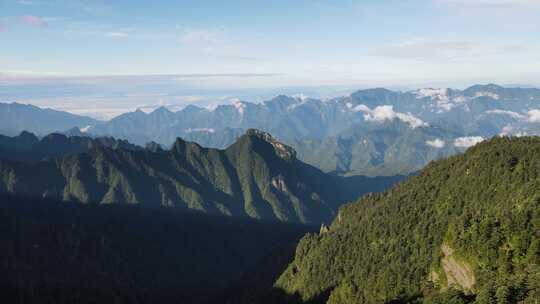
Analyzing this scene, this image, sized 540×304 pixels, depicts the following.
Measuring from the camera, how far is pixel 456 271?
12688 centimetres

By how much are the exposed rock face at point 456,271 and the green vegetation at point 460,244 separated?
24cm

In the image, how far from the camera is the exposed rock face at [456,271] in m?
119

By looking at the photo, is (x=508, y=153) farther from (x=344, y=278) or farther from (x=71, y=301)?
(x=71, y=301)

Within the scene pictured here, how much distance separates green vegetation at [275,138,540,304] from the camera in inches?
4380

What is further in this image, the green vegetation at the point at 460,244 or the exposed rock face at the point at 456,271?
the exposed rock face at the point at 456,271

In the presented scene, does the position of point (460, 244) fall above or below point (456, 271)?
above

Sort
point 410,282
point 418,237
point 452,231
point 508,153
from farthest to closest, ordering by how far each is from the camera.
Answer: point 508,153
point 418,237
point 410,282
point 452,231

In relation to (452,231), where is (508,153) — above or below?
above

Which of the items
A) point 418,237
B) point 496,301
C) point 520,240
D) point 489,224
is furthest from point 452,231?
point 496,301

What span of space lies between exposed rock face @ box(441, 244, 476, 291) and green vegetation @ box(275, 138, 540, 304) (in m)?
0.24

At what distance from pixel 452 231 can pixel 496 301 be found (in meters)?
47.2

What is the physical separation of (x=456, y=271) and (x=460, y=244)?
22.0ft

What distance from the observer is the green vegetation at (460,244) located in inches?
4380

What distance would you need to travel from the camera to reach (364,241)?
19500 cm
